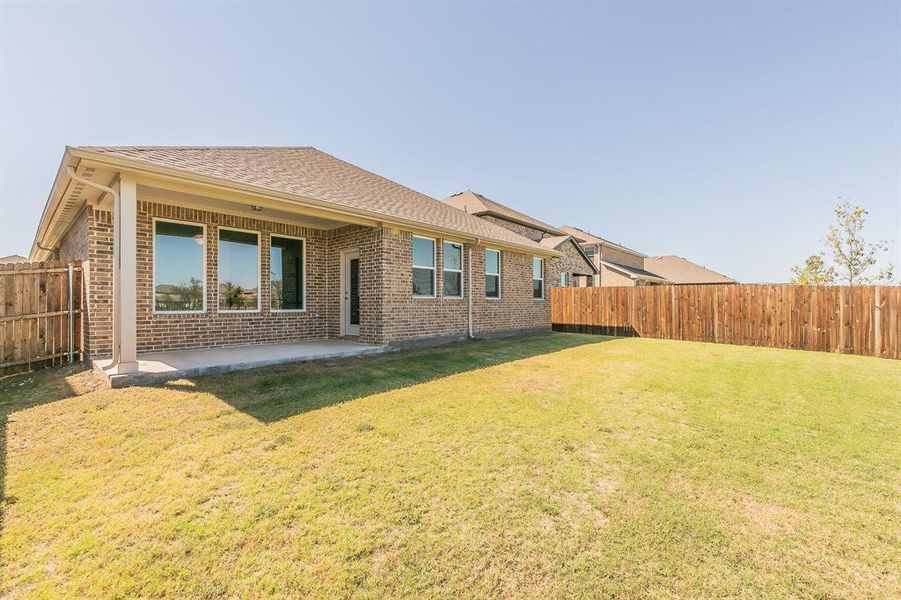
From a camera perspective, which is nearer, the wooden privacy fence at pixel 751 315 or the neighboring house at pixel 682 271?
the wooden privacy fence at pixel 751 315

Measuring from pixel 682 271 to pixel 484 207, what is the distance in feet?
85.4

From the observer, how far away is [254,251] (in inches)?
339

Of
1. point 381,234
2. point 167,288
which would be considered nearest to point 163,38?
point 167,288

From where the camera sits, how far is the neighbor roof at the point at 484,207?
859 inches

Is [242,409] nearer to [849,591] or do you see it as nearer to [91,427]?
[91,427]

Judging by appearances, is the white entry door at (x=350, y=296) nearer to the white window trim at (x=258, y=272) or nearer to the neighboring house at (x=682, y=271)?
the white window trim at (x=258, y=272)

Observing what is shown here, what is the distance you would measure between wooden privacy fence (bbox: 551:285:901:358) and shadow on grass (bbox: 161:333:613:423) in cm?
669

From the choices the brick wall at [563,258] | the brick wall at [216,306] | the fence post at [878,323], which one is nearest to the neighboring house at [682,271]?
the brick wall at [563,258]

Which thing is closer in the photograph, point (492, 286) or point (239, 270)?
point (239, 270)

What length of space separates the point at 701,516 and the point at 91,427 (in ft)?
17.8

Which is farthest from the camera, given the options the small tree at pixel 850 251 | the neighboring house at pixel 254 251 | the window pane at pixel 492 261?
the small tree at pixel 850 251

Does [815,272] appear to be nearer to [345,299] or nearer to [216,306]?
[345,299]

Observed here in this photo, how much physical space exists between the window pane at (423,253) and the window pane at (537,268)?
518 cm

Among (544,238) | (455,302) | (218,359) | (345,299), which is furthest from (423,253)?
(544,238)
